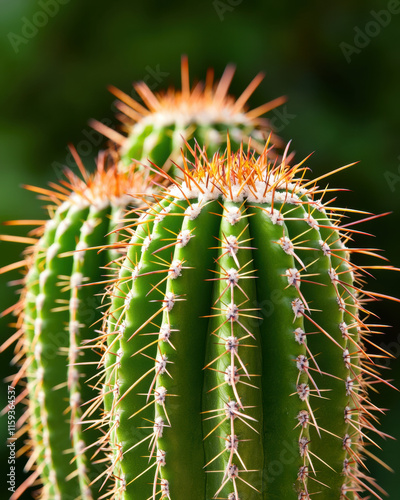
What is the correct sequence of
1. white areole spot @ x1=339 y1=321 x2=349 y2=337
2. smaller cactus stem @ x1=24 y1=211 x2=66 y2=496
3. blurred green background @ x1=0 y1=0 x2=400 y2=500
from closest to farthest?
white areole spot @ x1=339 y1=321 x2=349 y2=337 → smaller cactus stem @ x1=24 y1=211 x2=66 y2=496 → blurred green background @ x1=0 y1=0 x2=400 y2=500

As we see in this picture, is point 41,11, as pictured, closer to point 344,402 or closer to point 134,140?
point 134,140

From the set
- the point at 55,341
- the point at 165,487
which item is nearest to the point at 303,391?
Result: the point at 165,487

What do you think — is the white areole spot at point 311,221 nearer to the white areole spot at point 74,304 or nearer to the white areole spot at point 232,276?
the white areole spot at point 232,276

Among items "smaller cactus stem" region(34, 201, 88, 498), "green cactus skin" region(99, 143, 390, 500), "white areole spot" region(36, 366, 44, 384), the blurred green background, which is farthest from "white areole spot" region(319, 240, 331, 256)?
the blurred green background

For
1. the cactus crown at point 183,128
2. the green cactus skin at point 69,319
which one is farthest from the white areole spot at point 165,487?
the cactus crown at point 183,128

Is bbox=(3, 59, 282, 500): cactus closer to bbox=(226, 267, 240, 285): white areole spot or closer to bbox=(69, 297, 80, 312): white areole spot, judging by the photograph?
bbox=(69, 297, 80, 312): white areole spot

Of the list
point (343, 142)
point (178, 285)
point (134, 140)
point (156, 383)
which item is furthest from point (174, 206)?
point (343, 142)

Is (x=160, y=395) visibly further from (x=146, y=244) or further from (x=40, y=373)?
(x=40, y=373)
